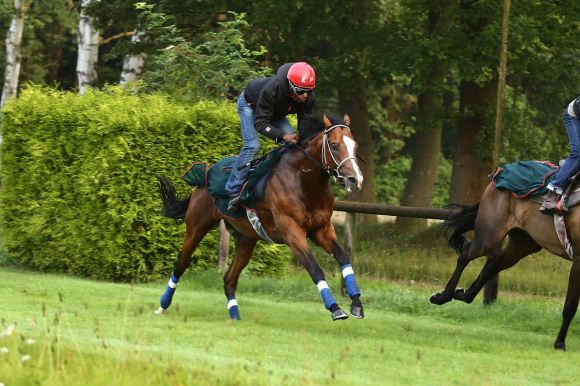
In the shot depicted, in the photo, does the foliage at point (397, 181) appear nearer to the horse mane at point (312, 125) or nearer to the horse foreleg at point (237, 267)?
the horse foreleg at point (237, 267)

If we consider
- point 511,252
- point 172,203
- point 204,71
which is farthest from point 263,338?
point 204,71

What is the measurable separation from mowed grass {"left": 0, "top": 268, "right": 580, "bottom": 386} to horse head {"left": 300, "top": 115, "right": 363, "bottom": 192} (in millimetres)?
1495

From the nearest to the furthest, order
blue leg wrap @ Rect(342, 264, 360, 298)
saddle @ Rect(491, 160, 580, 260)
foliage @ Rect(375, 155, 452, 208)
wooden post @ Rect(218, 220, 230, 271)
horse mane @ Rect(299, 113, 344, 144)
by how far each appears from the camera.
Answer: blue leg wrap @ Rect(342, 264, 360, 298), horse mane @ Rect(299, 113, 344, 144), saddle @ Rect(491, 160, 580, 260), wooden post @ Rect(218, 220, 230, 271), foliage @ Rect(375, 155, 452, 208)


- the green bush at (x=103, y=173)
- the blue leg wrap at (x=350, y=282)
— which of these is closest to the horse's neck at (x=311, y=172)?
the blue leg wrap at (x=350, y=282)

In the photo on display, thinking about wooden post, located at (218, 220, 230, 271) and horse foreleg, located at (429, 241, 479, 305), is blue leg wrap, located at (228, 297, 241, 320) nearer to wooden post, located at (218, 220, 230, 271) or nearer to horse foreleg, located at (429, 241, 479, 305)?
horse foreleg, located at (429, 241, 479, 305)

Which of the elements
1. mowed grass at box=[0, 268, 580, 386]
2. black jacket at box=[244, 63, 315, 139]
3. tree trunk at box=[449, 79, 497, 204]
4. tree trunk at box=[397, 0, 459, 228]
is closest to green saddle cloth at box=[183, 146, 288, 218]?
black jacket at box=[244, 63, 315, 139]

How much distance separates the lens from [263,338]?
10.5m

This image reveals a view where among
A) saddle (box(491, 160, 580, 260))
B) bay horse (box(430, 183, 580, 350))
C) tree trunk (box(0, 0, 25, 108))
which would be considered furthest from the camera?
tree trunk (box(0, 0, 25, 108))

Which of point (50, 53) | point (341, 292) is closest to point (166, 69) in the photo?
point (341, 292)

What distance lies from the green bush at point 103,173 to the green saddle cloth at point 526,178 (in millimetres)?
4681

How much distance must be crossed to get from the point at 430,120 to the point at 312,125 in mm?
13558

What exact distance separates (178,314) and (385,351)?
9.23 feet

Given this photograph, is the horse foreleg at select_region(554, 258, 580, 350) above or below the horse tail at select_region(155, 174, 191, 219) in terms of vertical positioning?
below

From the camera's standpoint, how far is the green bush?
15.2m
